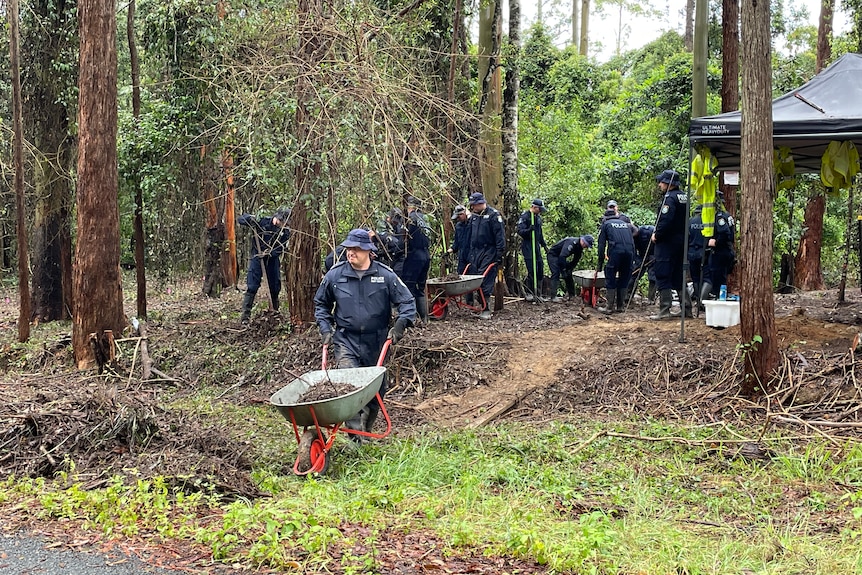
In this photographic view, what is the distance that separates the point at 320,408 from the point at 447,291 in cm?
600

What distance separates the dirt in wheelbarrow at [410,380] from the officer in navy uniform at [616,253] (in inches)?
17.0

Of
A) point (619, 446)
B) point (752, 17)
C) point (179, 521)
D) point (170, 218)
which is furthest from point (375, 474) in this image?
point (170, 218)

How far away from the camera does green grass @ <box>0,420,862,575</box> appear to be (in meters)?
4.45

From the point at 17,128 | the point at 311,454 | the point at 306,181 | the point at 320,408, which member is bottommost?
the point at 311,454

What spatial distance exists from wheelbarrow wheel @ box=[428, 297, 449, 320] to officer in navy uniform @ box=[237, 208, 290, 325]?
243 cm

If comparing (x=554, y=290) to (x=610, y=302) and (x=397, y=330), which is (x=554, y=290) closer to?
(x=610, y=302)

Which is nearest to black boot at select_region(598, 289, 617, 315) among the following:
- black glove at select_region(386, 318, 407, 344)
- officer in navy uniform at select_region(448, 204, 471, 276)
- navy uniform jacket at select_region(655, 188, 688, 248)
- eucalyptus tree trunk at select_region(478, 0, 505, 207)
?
navy uniform jacket at select_region(655, 188, 688, 248)

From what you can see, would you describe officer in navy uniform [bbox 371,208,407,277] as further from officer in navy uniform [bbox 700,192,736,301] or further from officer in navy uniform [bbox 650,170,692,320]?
officer in navy uniform [bbox 700,192,736,301]

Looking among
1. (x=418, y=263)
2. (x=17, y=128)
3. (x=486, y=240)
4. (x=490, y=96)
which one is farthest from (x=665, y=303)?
(x=17, y=128)

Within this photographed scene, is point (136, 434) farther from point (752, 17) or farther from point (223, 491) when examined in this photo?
point (752, 17)

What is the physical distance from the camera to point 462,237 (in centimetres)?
1374

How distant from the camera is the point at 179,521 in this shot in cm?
491

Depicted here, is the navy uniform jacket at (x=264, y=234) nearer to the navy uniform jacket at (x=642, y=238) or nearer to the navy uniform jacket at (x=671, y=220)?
the navy uniform jacket at (x=671, y=220)

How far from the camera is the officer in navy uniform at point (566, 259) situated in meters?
14.9
